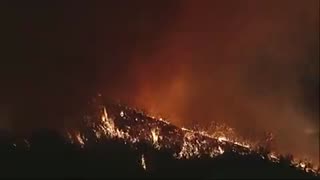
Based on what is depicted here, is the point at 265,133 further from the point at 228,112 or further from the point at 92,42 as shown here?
the point at 92,42

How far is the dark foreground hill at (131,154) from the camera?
15.6ft

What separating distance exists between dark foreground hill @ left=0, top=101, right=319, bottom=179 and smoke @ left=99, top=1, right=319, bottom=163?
150 millimetres

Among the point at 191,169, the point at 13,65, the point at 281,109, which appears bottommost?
the point at 191,169

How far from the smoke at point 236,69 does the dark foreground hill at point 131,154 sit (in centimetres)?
15

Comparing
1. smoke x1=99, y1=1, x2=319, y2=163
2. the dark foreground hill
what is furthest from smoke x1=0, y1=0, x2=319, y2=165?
the dark foreground hill

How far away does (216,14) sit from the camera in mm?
5109

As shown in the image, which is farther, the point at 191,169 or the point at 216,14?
the point at 216,14

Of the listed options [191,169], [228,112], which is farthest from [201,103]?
[191,169]

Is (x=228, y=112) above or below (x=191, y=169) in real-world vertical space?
above

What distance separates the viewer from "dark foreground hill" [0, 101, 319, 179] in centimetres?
476

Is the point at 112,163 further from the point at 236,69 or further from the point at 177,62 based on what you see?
the point at 236,69

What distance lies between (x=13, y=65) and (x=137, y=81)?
66 centimetres

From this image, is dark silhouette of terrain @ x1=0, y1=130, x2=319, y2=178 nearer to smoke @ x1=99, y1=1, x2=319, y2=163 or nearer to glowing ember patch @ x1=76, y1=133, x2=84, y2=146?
glowing ember patch @ x1=76, y1=133, x2=84, y2=146

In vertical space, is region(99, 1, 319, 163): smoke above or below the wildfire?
above
